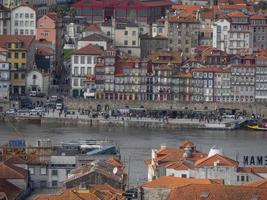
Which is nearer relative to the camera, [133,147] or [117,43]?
[133,147]

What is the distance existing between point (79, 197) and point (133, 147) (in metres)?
15.9

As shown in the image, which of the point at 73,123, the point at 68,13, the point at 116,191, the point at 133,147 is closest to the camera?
the point at 116,191

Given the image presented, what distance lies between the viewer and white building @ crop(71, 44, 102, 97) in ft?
201

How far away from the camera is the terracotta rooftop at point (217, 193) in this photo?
98.4 feet

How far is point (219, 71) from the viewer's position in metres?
61.0

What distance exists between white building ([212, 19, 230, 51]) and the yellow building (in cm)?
653

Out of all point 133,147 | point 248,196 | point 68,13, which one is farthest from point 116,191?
point 68,13

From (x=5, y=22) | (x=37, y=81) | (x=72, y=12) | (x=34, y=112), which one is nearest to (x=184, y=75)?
(x=37, y=81)

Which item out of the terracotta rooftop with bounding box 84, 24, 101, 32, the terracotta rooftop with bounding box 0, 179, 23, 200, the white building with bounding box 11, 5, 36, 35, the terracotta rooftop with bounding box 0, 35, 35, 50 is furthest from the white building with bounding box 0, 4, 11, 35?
the terracotta rooftop with bounding box 0, 179, 23, 200

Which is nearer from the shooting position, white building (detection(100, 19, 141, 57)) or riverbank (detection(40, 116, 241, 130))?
riverbank (detection(40, 116, 241, 130))

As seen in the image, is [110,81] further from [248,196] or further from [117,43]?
[248,196]

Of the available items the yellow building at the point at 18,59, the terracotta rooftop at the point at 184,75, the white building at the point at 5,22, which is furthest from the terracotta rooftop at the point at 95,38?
the terracotta rooftop at the point at 184,75

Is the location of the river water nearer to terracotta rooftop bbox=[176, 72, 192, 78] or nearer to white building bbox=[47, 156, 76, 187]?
white building bbox=[47, 156, 76, 187]

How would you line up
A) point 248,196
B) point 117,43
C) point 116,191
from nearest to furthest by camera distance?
point 248,196, point 116,191, point 117,43
